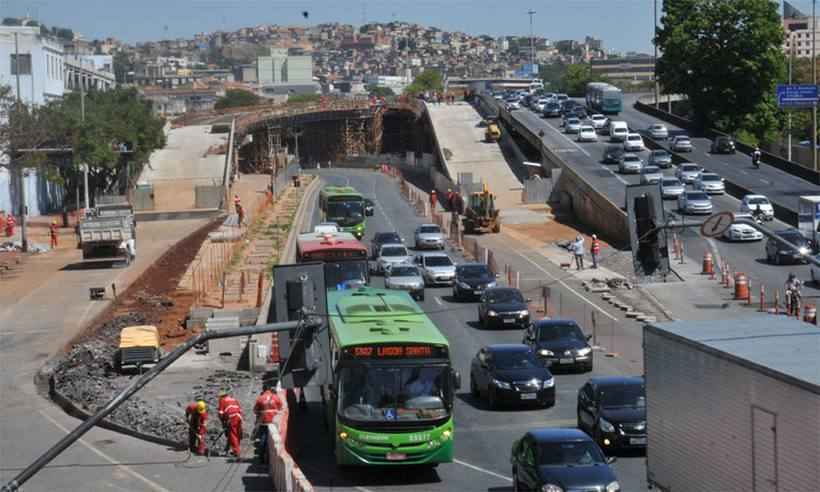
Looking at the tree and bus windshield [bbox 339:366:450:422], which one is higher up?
the tree

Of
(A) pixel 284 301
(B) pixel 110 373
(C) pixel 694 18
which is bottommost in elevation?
(B) pixel 110 373

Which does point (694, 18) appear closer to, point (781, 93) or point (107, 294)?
point (781, 93)

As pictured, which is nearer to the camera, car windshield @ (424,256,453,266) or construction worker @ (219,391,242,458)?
construction worker @ (219,391,242,458)

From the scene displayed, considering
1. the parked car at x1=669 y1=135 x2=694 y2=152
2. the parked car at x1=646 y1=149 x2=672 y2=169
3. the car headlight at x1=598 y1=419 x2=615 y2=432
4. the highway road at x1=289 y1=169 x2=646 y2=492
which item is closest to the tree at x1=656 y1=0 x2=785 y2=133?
the parked car at x1=669 y1=135 x2=694 y2=152

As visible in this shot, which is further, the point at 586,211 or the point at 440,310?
the point at 586,211

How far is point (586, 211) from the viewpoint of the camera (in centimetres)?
6819

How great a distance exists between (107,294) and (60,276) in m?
6.99

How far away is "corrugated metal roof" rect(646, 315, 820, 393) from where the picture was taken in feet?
46.3

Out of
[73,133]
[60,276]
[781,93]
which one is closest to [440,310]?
[60,276]

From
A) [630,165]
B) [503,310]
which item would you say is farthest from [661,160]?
[503,310]

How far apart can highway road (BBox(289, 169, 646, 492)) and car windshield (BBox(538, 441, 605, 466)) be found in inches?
60.9

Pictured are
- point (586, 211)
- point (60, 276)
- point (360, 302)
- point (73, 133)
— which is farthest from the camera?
point (73, 133)

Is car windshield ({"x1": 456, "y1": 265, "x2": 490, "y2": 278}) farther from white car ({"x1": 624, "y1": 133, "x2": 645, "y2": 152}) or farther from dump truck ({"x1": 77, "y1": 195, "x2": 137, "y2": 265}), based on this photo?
white car ({"x1": 624, "y1": 133, "x2": 645, "y2": 152})

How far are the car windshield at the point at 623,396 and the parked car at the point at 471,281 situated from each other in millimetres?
19642
